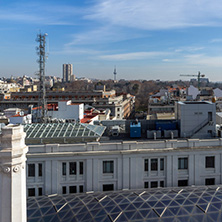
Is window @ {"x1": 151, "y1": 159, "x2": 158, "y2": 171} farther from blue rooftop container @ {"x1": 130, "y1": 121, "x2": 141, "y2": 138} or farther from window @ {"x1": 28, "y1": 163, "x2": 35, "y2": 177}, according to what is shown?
window @ {"x1": 28, "y1": 163, "x2": 35, "y2": 177}

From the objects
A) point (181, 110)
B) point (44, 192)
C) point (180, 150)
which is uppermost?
point (181, 110)

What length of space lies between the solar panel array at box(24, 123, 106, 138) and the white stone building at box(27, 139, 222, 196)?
3.73 m

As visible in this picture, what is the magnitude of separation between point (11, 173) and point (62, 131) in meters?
16.9

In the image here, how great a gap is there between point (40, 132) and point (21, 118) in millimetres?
16626

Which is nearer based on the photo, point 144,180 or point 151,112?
point 144,180

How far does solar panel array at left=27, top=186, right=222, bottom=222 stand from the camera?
13.8 metres

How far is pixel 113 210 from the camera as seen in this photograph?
14484 millimetres

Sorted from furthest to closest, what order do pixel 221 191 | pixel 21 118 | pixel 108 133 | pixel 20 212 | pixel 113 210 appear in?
pixel 21 118 → pixel 108 133 → pixel 221 191 → pixel 113 210 → pixel 20 212

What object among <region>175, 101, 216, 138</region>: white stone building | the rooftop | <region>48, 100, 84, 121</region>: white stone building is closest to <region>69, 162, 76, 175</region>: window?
the rooftop

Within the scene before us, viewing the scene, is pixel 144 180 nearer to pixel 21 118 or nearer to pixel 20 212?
pixel 20 212

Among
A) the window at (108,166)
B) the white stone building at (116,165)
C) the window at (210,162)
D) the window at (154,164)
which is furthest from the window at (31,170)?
the window at (210,162)

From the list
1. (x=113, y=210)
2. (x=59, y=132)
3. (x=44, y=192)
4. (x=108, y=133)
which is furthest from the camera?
(x=108, y=133)

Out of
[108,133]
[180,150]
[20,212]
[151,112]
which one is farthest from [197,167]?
[151,112]

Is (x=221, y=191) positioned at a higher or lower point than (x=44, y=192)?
higher
